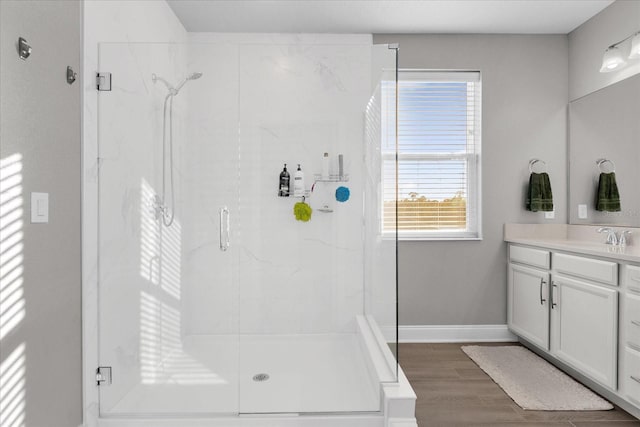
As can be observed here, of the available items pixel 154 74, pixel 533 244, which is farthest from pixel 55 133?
pixel 533 244

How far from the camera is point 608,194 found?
3.17 meters

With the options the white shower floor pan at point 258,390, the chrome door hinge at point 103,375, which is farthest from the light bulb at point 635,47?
the chrome door hinge at point 103,375

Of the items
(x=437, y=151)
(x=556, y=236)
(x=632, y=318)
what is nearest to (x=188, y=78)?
(x=437, y=151)

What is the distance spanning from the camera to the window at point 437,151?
3.71 meters

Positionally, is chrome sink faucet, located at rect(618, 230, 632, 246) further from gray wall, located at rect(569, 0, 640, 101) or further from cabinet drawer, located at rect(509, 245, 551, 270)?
gray wall, located at rect(569, 0, 640, 101)

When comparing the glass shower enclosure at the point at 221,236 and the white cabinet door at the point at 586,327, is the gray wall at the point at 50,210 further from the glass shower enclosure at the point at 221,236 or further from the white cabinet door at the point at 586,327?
the white cabinet door at the point at 586,327

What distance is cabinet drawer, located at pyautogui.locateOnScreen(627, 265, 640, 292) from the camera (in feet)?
7.33

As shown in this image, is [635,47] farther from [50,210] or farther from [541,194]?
[50,210]

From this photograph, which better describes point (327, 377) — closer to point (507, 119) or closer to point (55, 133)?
point (55, 133)

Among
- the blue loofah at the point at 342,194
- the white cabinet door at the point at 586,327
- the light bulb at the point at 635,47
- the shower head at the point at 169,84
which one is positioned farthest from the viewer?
the light bulb at the point at 635,47

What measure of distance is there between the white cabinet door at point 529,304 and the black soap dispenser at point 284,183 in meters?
1.96

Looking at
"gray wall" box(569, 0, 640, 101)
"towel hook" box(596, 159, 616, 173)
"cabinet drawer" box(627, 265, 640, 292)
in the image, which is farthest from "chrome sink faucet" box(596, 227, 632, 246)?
"gray wall" box(569, 0, 640, 101)

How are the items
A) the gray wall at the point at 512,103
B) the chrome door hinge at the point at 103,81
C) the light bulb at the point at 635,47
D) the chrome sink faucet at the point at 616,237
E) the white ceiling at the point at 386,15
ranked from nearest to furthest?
the chrome door hinge at the point at 103,81 → the light bulb at the point at 635,47 → the chrome sink faucet at the point at 616,237 → the white ceiling at the point at 386,15 → the gray wall at the point at 512,103

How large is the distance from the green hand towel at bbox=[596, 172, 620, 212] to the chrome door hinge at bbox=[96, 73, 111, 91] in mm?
3341
